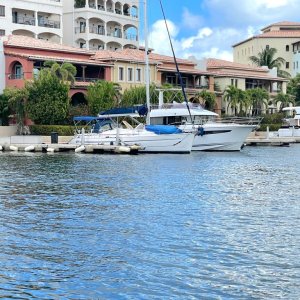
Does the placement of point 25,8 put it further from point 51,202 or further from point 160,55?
point 51,202

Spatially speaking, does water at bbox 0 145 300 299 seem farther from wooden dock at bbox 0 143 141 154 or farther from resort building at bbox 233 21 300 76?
resort building at bbox 233 21 300 76

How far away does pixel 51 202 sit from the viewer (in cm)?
2531

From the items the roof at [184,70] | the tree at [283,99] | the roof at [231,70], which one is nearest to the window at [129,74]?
the roof at [184,70]

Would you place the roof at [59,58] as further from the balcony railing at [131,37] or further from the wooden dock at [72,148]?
the balcony railing at [131,37]

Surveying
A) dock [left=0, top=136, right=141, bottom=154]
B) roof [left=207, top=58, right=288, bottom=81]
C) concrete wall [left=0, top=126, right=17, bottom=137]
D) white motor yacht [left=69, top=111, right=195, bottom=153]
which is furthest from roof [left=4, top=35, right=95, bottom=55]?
roof [left=207, top=58, right=288, bottom=81]

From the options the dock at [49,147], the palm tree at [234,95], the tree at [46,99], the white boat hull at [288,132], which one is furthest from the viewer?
the palm tree at [234,95]

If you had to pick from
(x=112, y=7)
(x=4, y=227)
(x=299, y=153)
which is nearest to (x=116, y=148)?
(x=299, y=153)

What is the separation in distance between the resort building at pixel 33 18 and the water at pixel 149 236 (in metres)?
56.5

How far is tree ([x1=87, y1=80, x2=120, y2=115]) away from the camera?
225ft

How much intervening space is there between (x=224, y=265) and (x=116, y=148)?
37.4 meters

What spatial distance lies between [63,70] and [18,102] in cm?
600

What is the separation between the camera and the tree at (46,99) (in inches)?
2571

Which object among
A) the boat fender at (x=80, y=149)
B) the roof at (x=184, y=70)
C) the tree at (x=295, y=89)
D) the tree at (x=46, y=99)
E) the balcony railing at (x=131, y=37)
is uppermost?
the balcony railing at (x=131, y=37)

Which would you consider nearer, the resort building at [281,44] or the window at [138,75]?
the window at [138,75]
